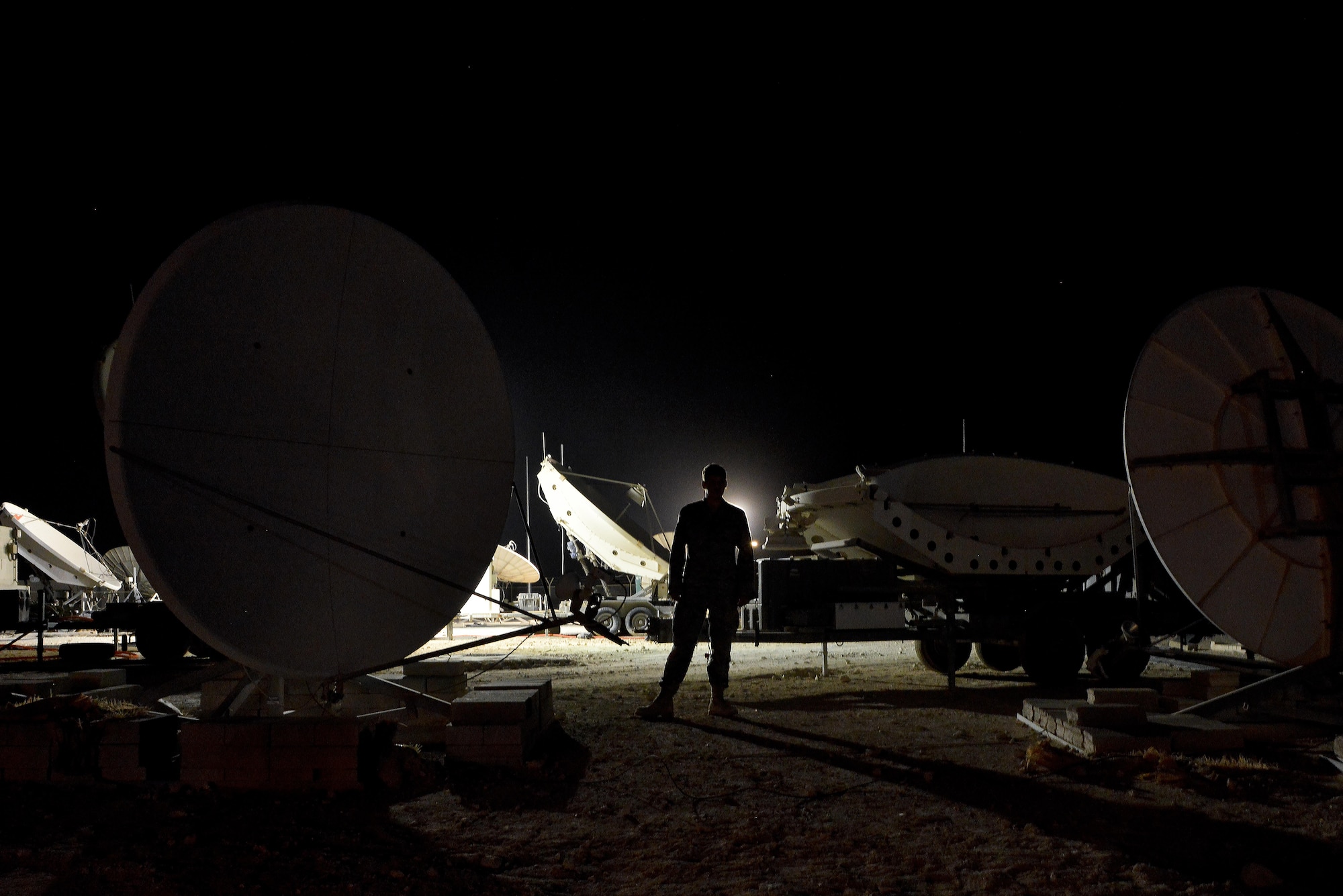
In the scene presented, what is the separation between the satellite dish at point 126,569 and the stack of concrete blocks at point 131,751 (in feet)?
58.9

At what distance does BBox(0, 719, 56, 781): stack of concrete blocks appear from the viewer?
4285mm

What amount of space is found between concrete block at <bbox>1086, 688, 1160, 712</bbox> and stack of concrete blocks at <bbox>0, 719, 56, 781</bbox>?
18.4 ft

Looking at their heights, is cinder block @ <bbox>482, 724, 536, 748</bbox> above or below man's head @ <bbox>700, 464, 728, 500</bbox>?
below

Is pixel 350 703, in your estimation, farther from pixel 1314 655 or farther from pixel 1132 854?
pixel 1314 655

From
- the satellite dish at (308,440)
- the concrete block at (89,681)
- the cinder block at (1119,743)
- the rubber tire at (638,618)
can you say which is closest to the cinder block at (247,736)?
the satellite dish at (308,440)

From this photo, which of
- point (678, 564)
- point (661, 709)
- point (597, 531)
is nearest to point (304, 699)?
point (661, 709)

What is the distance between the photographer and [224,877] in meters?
2.94

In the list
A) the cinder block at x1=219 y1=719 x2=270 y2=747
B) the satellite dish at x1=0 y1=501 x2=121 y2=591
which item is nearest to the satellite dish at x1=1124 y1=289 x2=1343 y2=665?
the cinder block at x1=219 y1=719 x2=270 y2=747

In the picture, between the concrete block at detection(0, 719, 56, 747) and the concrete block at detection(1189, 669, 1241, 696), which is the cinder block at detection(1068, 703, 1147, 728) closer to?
the concrete block at detection(1189, 669, 1241, 696)

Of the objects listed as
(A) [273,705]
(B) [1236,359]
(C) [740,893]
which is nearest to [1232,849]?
(C) [740,893]

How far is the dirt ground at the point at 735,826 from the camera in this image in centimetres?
290

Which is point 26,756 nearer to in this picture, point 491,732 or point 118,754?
point 118,754

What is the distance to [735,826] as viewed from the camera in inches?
139

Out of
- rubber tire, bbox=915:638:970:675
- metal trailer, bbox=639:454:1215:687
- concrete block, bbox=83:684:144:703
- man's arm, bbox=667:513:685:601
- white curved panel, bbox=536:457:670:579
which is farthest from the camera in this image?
white curved panel, bbox=536:457:670:579
